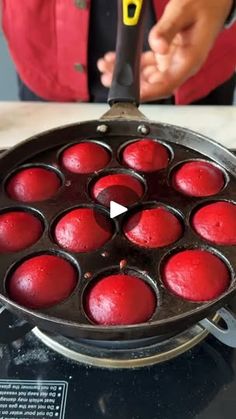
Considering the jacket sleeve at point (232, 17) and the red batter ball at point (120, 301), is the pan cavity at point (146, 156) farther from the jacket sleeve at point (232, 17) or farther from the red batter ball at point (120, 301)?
the jacket sleeve at point (232, 17)

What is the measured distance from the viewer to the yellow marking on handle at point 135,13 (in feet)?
3.10

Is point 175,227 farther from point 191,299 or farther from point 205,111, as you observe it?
point 205,111

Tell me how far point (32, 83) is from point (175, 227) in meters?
0.61

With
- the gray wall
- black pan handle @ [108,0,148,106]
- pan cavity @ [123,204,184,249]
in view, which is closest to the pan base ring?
pan cavity @ [123,204,184,249]

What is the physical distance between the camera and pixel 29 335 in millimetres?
821

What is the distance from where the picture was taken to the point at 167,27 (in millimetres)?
976

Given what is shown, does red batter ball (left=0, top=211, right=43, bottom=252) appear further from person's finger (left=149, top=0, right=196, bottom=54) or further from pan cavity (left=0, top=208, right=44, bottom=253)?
person's finger (left=149, top=0, right=196, bottom=54)

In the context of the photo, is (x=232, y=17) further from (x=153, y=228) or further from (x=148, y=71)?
(x=153, y=228)

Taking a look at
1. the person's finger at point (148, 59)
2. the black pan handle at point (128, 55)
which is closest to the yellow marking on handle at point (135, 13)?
the black pan handle at point (128, 55)

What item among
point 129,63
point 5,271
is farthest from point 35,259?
point 129,63

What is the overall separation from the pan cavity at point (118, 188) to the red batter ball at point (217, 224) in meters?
0.09

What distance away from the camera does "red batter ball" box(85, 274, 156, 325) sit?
700mm

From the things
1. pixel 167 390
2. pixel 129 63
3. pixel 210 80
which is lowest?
pixel 167 390

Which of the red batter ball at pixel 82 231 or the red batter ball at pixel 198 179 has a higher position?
the red batter ball at pixel 198 179
